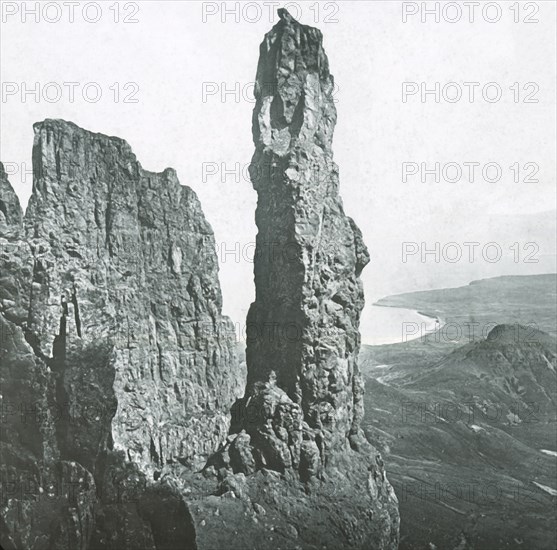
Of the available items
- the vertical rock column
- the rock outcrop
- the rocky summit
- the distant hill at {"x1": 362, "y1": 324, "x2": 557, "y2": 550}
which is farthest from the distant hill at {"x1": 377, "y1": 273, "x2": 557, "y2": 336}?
the vertical rock column

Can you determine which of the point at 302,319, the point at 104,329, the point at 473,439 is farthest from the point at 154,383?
the point at 473,439

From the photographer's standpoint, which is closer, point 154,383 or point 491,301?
point 154,383

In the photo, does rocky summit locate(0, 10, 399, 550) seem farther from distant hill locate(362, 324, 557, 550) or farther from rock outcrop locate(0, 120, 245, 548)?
distant hill locate(362, 324, 557, 550)

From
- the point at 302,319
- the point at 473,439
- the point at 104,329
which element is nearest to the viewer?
the point at 302,319

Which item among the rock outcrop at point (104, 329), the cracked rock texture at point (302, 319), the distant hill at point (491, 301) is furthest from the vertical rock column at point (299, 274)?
the distant hill at point (491, 301)

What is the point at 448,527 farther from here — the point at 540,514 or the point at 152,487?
the point at 152,487

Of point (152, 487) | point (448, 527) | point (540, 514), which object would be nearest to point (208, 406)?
point (448, 527)

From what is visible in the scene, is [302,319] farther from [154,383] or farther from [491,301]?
[491,301]
